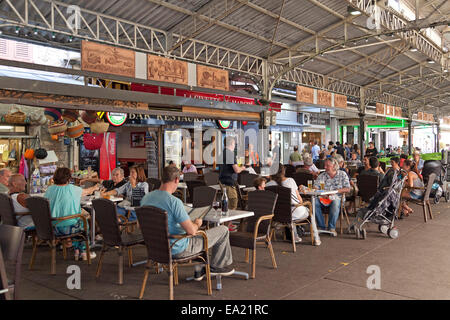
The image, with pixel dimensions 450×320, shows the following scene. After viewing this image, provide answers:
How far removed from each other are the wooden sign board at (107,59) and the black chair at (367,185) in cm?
484

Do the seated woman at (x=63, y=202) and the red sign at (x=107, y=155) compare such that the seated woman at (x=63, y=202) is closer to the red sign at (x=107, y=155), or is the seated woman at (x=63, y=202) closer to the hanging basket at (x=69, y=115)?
the hanging basket at (x=69, y=115)

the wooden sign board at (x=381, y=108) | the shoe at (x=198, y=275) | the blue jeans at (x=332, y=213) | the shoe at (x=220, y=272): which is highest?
the wooden sign board at (x=381, y=108)

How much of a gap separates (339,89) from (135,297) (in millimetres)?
14497

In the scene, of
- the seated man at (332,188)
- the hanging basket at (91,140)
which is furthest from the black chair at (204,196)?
the hanging basket at (91,140)

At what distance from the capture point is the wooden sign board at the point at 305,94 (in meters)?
12.3

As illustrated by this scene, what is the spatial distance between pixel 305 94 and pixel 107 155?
626 centimetres

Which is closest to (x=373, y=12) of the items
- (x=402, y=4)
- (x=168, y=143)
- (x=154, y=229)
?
(x=402, y=4)

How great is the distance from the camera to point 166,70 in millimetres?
8383

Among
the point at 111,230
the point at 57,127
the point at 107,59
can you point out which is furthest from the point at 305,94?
the point at 111,230

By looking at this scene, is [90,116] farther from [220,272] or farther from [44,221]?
[220,272]

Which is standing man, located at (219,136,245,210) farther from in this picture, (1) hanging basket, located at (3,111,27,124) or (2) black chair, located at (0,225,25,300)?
(1) hanging basket, located at (3,111,27,124)

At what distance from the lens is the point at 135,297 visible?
396 cm
